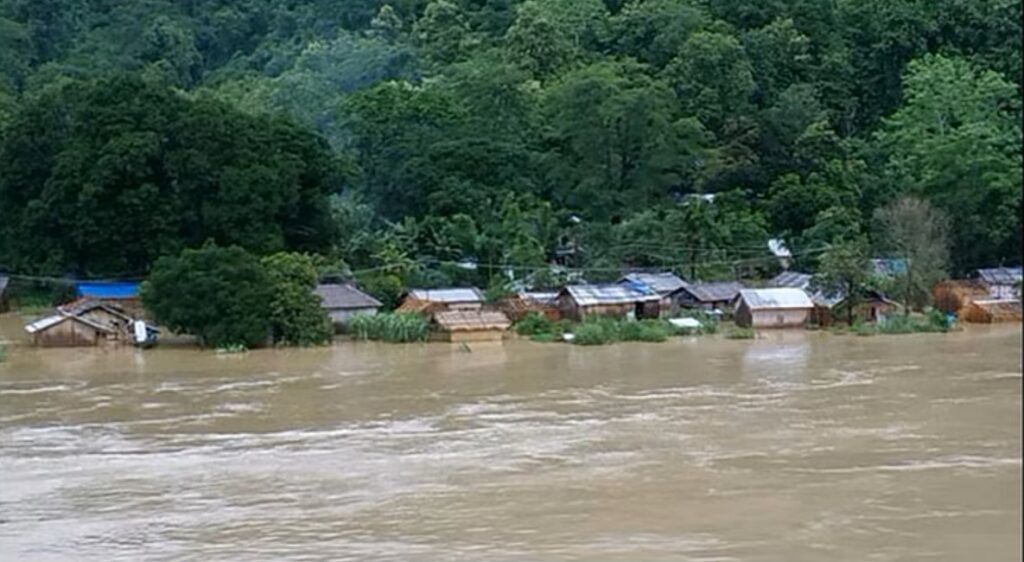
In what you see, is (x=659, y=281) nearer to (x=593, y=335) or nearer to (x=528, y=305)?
(x=528, y=305)

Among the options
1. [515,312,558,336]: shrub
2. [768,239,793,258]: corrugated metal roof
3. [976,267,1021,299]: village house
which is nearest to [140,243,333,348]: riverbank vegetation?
[515,312,558,336]: shrub

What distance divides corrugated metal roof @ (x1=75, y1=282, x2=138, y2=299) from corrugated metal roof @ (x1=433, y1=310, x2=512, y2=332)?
4209mm

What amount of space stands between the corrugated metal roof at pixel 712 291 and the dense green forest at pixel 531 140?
87 cm

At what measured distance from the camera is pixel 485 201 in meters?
19.4

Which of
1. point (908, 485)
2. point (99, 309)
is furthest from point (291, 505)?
point (99, 309)

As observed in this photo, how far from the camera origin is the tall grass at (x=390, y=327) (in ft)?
50.0

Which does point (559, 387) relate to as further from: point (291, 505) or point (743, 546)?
point (743, 546)

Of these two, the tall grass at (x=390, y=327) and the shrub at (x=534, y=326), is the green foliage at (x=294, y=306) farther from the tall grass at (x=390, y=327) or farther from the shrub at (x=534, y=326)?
the shrub at (x=534, y=326)

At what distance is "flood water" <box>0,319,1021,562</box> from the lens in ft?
21.8

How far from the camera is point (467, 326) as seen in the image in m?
15.4

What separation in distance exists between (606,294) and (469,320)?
2014mm

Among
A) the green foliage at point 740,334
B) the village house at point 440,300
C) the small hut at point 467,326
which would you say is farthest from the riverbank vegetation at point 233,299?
the green foliage at point 740,334

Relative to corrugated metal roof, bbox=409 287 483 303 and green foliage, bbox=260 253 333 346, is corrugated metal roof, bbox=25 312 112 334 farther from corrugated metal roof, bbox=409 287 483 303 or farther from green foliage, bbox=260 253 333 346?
corrugated metal roof, bbox=409 287 483 303

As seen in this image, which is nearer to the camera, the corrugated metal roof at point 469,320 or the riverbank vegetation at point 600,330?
the riverbank vegetation at point 600,330
